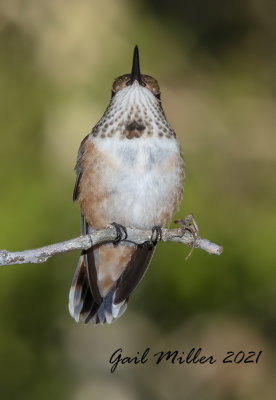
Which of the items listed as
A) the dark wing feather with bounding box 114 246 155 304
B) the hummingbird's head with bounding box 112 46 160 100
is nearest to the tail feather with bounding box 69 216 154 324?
the dark wing feather with bounding box 114 246 155 304

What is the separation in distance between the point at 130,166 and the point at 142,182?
10cm

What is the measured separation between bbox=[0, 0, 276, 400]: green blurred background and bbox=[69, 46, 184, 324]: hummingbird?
1020 millimetres

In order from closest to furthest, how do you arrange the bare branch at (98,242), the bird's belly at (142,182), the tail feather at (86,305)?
the bare branch at (98,242) < the bird's belly at (142,182) < the tail feather at (86,305)

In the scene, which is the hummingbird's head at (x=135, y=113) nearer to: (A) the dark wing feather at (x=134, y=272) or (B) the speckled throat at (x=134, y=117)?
(B) the speckled throat at (x=134, y=117)

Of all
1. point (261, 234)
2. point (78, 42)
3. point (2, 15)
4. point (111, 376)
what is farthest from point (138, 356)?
point (2, 15)

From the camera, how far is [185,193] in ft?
17.5

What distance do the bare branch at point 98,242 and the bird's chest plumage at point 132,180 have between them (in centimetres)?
29

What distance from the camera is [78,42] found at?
634 cm

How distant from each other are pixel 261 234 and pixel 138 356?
1.16 meters

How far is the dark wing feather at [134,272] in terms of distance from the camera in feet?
14.4

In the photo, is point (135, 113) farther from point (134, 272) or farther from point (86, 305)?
point (86, 305)
